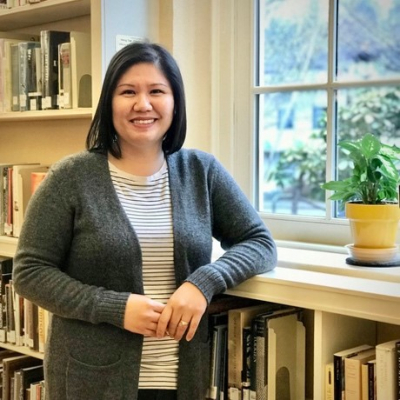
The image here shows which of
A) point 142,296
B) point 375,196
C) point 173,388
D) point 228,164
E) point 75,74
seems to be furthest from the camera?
point 228,164

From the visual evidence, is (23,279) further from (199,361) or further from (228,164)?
(228,164)

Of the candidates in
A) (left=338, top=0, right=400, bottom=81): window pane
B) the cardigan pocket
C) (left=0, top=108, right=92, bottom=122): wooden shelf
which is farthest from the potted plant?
(left=0, top=108, right=92, bottom=122): wooden shelf

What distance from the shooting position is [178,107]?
66.3 inches

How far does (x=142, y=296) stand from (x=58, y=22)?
1.26 m

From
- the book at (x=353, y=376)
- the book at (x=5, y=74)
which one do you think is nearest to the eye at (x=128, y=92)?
the book at (x=353, y=376)

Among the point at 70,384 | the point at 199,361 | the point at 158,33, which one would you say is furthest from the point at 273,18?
the point at 70,384

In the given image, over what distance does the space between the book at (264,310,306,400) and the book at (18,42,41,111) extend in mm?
1061

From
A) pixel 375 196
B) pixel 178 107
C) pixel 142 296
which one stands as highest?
pixel 178 107

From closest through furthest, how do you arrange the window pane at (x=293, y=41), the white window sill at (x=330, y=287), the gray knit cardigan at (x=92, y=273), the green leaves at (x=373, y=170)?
the white window sill at (x=330, y=287) → the gray knit cardigan at (x=92, y=273) → the green leaves at (x=373, y=170) → the window pane at (x=293, y=41)

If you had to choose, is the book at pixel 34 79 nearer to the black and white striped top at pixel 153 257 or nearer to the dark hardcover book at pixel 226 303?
the black and white striped top at pixel 153 257

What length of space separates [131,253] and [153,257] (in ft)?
0.21

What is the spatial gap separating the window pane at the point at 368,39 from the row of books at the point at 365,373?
80cm

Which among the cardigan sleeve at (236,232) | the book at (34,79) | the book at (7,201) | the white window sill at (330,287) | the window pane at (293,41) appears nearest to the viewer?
the white window sill at (330,287)

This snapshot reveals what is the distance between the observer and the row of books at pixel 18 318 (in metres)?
2.27
